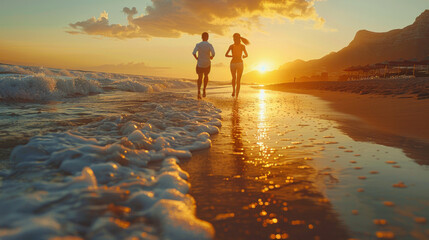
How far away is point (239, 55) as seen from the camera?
10.2m

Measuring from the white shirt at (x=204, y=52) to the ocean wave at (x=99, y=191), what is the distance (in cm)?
765

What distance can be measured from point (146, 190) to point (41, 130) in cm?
244

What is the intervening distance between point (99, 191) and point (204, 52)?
29.5 feet

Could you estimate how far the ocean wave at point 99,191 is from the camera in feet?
4.02

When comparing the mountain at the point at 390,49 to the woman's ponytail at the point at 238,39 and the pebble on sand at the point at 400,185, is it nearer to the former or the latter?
the woman's ponytail at the point at 238,39

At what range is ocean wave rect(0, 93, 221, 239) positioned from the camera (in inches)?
48.3

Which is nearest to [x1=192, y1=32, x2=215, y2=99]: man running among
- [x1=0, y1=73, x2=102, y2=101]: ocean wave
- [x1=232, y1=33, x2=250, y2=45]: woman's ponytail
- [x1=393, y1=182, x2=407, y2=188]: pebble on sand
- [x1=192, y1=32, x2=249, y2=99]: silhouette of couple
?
[x1=192, y1=32, x2=249, y2=99]: silhouette of couple

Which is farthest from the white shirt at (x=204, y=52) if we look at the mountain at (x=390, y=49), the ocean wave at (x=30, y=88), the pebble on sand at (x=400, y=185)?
the mountain at (x=390, y=49)

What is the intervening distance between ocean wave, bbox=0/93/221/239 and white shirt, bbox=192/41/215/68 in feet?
25.1

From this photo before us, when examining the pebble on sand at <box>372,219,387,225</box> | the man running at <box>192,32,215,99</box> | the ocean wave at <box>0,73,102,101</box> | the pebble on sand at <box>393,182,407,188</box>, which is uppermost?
the man running at <box>192,32,215,99</box>

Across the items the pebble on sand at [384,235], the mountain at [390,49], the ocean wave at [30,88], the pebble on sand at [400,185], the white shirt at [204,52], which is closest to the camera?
the pebble on sand at [384,235]

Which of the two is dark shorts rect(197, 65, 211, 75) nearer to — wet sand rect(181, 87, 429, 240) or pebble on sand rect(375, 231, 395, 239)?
wet sand rect(181, 87, 429, 240)

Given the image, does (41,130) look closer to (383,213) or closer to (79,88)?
(383,213)

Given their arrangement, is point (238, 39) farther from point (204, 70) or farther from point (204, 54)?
point (204, 70)
